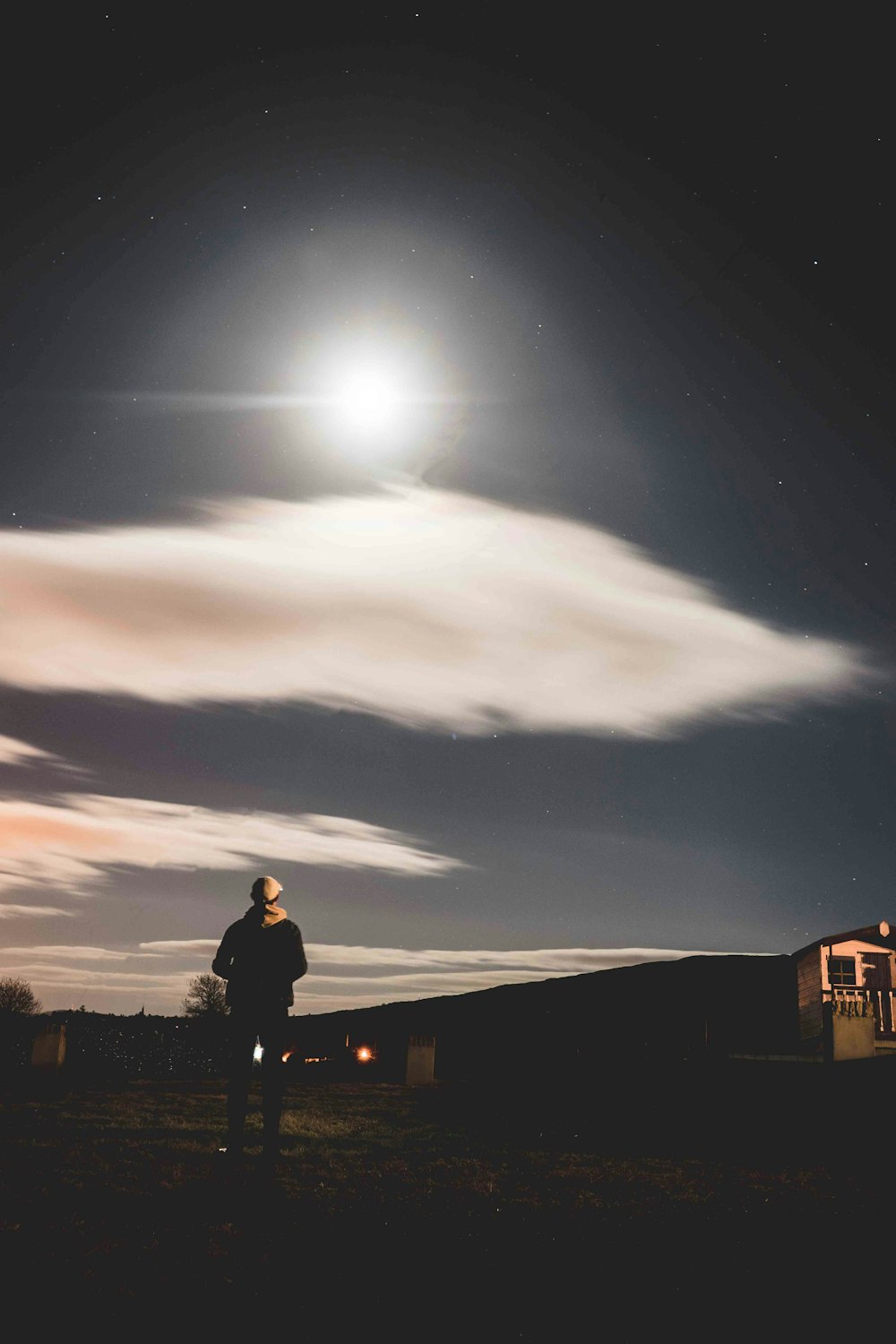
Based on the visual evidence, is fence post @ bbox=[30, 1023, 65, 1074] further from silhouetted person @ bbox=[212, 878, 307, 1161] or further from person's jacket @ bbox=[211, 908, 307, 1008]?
person's jacket @ bbox=[211, 908, 307, 1008]

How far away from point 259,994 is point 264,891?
0.62 meters

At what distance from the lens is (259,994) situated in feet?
18.8

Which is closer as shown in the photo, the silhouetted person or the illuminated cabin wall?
the silhouetted person

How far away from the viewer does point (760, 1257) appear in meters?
4.22

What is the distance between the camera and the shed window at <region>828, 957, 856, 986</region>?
762 inches

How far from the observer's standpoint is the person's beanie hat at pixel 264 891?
5.91 m

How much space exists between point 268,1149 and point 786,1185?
3.73 metres

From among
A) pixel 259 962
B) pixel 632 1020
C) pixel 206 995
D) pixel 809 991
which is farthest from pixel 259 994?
pixel 206 995

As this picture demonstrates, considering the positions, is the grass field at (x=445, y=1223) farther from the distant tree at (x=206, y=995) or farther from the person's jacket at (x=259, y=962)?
the distant tree at (x=206, y=995)

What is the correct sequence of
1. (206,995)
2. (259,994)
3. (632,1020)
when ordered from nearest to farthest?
1. (259,994)
2. (632,1020)
3. (206,995)

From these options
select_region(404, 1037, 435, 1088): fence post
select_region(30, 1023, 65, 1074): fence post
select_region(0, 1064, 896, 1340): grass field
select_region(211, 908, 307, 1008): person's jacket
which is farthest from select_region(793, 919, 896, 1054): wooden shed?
select_region(211, 908, 307, 1008): person's jacket

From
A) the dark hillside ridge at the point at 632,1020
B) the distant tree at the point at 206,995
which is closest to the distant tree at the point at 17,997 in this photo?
the distant tree at the point at 206,995

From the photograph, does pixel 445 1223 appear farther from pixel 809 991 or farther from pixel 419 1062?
pixel 809 991

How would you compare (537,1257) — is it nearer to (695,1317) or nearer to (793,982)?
(695,1317)
